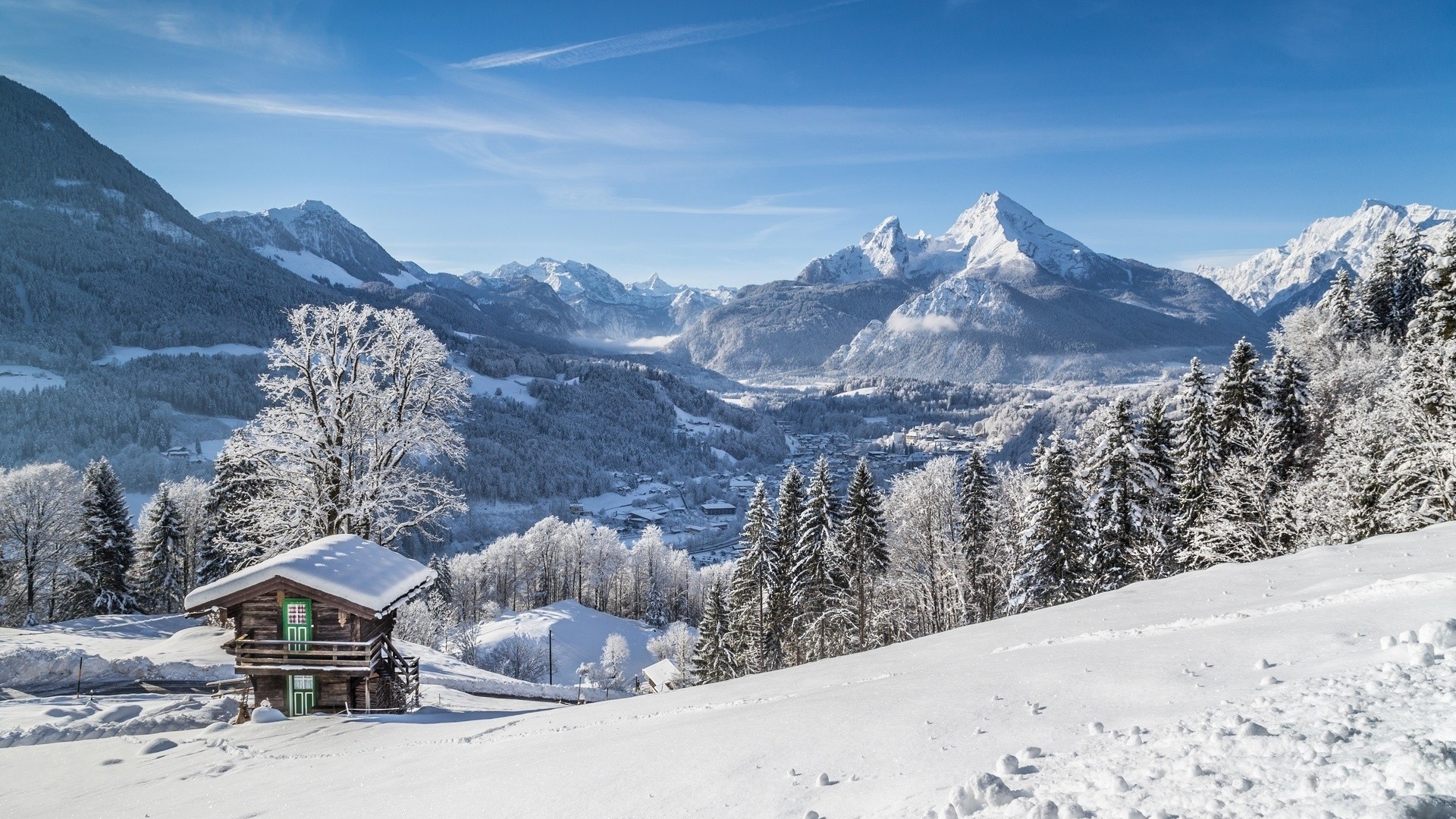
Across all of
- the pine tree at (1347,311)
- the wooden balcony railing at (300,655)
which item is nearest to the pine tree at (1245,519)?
the pine tree at (1347,311)

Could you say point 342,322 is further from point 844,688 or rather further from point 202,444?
point 202,444

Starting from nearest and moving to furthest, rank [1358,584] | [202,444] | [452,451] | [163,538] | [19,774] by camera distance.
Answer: [1358,584]
[19,774]
[452,451]
[163,538]
[202,444]

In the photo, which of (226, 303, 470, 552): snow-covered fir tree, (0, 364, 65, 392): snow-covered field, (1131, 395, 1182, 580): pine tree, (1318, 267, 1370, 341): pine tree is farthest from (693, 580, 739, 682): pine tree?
(0, 364, 65, 392): snow-covered field

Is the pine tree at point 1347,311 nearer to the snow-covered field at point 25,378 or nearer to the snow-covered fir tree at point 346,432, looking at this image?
the snow-covered fir tree at point 346,432

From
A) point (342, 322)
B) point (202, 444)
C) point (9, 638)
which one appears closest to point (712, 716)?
point (342, 322)

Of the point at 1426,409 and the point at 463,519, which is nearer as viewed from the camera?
the point at 1426,409

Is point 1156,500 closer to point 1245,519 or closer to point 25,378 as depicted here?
point 1245,519

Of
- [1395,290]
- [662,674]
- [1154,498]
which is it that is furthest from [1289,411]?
[662,674]

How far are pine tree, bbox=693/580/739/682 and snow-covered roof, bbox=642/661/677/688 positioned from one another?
3.38 meters

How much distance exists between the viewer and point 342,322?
2117 centimetres

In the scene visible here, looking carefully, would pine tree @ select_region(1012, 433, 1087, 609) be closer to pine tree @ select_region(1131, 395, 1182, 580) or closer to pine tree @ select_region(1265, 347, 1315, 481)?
pine tree @ select_region(1131, 395, 1182, 580)

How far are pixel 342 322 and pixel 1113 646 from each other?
22.6 meters

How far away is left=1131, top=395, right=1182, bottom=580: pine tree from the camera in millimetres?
27828

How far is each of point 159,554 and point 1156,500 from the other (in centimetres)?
5823
